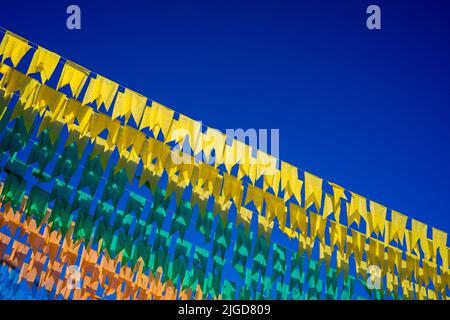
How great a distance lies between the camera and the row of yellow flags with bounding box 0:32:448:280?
22.1 feet

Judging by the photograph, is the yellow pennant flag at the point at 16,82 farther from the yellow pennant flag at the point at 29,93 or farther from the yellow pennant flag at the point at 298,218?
the yellow pennant flag at the point at 298,218

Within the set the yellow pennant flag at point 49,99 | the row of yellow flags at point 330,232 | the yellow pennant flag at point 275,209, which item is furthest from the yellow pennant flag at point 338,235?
the yellow pennant flag at point 49,99

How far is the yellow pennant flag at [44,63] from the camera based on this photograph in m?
6.70

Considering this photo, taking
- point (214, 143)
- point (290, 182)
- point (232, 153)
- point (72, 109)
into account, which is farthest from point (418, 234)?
point (72, 109)

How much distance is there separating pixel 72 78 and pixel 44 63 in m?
0.40

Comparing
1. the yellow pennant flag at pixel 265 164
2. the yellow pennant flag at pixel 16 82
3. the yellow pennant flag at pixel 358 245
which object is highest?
the yellow pennant flag at pixel 16 82

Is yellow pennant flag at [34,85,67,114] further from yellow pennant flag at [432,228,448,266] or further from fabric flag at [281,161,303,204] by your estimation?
yellow pennant flag at [432,228,448,266]

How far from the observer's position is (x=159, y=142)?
23.7 ft

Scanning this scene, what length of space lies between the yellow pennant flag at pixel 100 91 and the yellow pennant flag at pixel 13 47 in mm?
922
